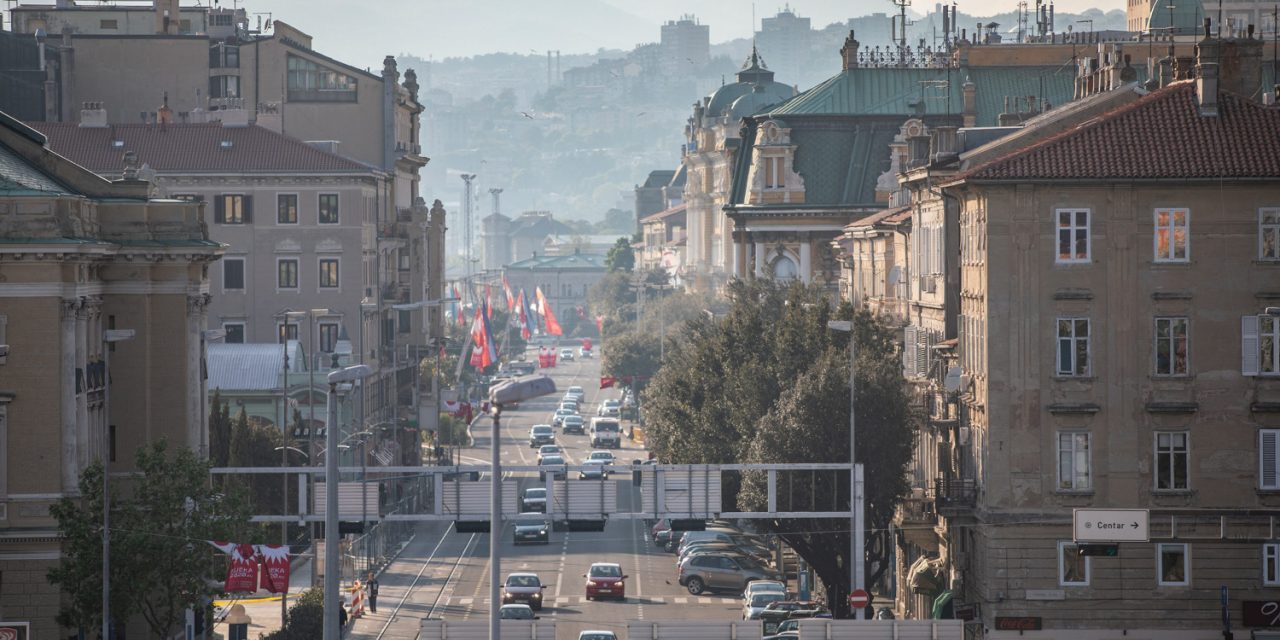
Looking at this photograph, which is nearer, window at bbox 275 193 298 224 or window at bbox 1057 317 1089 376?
window at bbox 1057 317 1089 376

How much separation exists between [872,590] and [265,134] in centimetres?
4465

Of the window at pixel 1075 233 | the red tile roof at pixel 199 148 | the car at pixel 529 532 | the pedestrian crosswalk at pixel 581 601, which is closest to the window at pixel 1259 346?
the window at pixel 1075 233

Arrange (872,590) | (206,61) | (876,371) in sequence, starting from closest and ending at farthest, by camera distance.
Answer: (876,371) → (872,590) → (206,61)

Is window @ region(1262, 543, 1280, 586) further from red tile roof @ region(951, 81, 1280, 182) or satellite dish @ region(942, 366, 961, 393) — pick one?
red tile roof @ region(951, 81, 1280, 182)

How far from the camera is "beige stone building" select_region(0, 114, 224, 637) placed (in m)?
58.0

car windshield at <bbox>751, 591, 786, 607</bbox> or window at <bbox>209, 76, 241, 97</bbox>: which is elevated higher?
window at <bbox>209, 76, 241, 97</bbox>

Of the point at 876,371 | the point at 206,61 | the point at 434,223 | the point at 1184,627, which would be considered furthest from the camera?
the point at 434,223

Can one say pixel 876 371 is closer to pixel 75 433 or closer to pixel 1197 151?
pixel 1197 151

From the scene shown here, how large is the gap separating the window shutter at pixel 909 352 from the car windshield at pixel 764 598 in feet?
28.7

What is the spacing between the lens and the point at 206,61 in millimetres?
119312

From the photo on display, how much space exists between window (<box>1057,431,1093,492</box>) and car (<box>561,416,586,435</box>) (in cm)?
9963

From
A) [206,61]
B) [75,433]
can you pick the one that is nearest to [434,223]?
[206,61]

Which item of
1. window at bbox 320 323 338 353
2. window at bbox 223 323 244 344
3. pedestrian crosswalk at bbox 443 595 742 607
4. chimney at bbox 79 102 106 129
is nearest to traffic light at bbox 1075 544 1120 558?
pedestrian crosswalk at bbox 443 595 742 607

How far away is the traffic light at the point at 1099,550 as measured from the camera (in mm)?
57938
